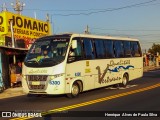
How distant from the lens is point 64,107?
1372 centimetres

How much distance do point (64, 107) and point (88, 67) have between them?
425 cm

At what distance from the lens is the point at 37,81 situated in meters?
15.9

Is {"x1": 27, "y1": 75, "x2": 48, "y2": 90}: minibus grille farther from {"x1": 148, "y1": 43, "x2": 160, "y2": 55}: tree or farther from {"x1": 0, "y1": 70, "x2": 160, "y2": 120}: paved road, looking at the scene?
{"x1": 148, "y1": 43, "x2": 160, "y2": 55}: tree

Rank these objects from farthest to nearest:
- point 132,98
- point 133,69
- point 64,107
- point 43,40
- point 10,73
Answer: point 10,73 → point 133,69 → point 43,40 → point 132,98 → point 64,107

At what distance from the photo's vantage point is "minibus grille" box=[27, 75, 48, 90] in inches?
621

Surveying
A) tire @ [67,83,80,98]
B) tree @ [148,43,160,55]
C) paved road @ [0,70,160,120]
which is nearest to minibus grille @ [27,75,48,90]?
paved road @ [0,70,160,120]

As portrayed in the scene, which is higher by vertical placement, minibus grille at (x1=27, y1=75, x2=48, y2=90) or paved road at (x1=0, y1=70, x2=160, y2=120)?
minibus grille at (x1=27, y1=75, x2=48, y2=90)

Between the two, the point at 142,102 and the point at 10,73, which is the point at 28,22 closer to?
the point at 10,73

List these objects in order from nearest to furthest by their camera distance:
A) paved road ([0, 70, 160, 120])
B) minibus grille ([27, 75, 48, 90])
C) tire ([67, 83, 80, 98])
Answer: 1. paved road ([0, 70, 160, 120])
2. minibus grille ([27, 75, 48, 90])
3. tire ([67, 83, 80, 98])

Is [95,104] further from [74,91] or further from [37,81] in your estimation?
[37,81]

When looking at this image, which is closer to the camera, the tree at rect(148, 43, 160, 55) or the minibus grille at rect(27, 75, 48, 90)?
the minibus grille at rect(27, 75, 48, 90)

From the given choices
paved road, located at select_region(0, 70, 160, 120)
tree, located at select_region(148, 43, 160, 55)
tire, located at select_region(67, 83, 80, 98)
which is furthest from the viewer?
tree, located at select_region(148, 43, 160, 55)

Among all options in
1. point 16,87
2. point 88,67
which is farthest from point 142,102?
point 16,87

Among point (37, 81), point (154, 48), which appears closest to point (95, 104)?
point (37, 81)
